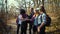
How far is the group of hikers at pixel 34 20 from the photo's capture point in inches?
174

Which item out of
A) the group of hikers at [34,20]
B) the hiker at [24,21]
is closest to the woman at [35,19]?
the group of hikers at [34,20]

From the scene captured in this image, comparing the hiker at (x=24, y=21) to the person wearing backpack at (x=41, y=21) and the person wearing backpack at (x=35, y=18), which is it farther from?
the person wearing backpack at (x=41, y=21)

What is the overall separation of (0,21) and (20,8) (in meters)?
0.60

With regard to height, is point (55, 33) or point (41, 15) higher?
point (41, 15)

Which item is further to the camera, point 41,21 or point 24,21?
point 24,21

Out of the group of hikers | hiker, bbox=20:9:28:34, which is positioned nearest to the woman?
the group of hikers

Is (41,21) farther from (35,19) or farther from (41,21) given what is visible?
(35,19)

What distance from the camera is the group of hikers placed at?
14.5 ft

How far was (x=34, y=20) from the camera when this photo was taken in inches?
179

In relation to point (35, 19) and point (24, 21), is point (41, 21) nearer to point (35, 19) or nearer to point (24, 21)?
point (35, 19)

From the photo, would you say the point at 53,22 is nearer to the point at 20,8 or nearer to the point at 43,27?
the point at 43,27

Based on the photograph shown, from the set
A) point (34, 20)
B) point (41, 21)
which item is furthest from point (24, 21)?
point (41, 21)

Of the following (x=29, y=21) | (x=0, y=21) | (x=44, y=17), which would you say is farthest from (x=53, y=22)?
(x=0, y=21)

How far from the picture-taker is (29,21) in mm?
4547
